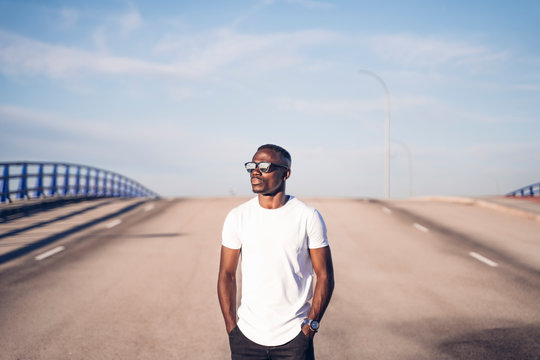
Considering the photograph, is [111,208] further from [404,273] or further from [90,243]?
[404,273]

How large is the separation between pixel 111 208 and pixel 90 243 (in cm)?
819

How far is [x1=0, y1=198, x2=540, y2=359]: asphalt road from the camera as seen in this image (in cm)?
661

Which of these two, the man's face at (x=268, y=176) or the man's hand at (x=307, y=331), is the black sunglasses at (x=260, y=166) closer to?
the man's face at (x=268, y=176)

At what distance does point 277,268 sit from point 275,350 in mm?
492

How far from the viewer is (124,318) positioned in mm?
7695

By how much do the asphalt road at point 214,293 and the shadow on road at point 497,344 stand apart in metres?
0.01

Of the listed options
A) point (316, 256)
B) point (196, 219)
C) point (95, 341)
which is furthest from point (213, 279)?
point (196, 219)

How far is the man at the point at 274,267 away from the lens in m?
3.24

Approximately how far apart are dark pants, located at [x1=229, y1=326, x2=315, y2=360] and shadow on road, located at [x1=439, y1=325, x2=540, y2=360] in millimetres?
3738

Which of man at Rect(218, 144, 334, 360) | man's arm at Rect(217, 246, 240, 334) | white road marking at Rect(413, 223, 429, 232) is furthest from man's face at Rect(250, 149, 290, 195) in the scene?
white road marking at Rect(413, 223, 429, 232)

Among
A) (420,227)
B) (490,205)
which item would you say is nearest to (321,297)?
(420,227)

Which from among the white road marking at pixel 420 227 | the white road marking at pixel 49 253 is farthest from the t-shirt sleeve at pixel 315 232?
the white road marking at pixel 420 227

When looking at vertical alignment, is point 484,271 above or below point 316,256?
below

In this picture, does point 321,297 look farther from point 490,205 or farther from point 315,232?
point 490,205
